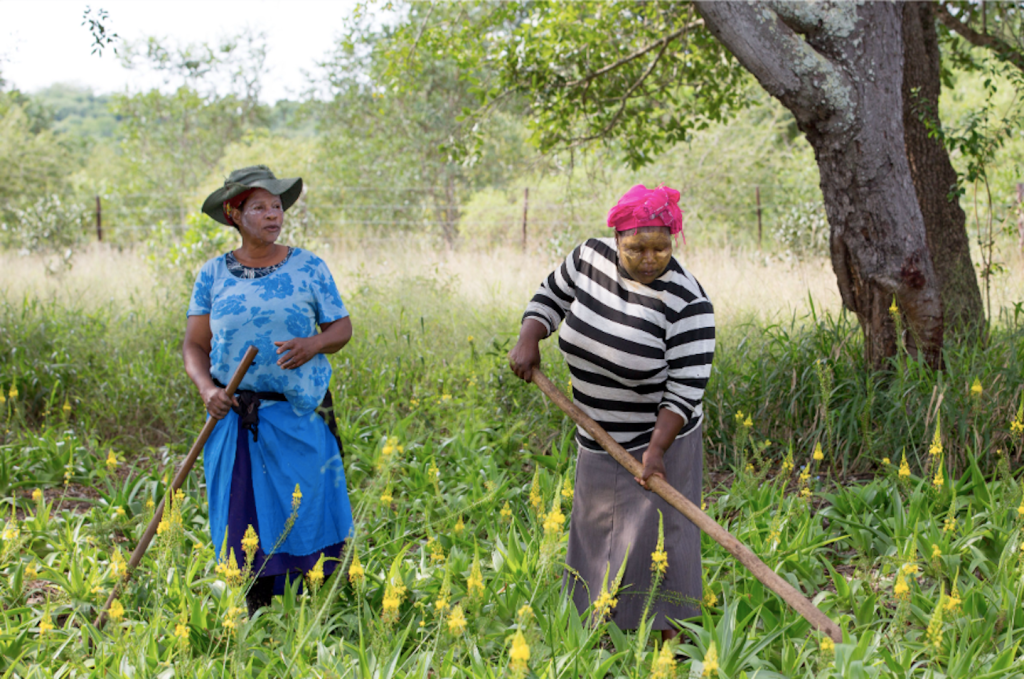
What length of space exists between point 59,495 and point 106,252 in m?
7.82

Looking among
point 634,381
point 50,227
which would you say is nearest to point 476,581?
point 634,381

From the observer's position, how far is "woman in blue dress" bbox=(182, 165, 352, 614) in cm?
268

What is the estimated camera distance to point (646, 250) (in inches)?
89.2

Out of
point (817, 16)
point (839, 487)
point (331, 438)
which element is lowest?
point (839, 487)

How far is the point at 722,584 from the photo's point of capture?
2.82 m

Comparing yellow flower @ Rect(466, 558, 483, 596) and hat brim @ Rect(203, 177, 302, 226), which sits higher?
hat brim @ Rect(203, 177, 302, 226)

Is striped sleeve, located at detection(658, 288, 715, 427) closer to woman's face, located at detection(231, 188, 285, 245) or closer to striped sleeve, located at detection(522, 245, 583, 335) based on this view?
striped sleeve, located at detection(522, 245, 583, 335)

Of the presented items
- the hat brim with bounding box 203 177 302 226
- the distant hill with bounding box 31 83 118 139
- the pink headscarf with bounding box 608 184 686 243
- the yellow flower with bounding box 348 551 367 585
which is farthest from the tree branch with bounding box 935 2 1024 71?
the distant hill with bounding box 31 83 118 139

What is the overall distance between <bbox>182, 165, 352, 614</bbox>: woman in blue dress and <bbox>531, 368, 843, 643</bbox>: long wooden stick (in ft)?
2.62

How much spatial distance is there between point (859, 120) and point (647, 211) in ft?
7.67

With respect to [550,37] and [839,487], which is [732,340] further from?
[550,37]

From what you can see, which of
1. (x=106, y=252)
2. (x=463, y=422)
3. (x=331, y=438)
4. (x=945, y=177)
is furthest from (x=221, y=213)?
(x=106, y=252)

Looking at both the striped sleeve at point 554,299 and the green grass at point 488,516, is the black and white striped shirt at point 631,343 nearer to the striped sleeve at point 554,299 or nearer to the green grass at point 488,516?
the striped sleeve at point 554,299

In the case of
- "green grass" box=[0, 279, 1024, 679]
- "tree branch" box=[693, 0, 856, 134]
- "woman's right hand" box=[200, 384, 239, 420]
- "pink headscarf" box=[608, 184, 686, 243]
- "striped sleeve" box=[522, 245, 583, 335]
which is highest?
"tree branch" box=[693, 0, 856, 134]
